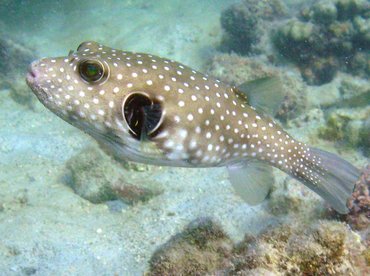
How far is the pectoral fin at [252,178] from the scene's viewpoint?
440cm

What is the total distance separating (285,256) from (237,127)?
4.77ft

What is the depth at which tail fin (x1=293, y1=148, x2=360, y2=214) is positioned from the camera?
4383 mm

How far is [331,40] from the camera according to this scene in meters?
10.6

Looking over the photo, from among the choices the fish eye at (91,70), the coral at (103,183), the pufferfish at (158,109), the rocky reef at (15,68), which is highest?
the fish eye at (91,70)

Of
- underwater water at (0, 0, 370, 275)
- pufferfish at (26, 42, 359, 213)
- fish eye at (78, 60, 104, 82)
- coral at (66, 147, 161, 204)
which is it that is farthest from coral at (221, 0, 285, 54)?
fish eye at (78, 60, 104, 82)

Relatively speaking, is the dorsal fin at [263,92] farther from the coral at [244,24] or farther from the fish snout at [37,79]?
the coral at [244,24]

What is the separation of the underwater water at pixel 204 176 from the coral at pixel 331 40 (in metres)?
0.03

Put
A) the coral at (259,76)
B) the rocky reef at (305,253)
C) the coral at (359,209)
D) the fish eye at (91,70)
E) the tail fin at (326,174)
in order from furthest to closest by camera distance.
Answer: the coral at (259,76), the coral at (359,209), the tail fin at (326,174), the fish eye at (91,70), the rocky reef at (305,253)

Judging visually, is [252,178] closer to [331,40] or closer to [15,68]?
[331,40]

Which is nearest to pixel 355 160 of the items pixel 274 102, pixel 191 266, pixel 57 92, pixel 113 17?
pixel 274 102

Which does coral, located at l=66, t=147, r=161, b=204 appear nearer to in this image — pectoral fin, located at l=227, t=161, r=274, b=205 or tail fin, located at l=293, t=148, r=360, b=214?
pectoral fin, located at l=227, t=161, r=274, b=205

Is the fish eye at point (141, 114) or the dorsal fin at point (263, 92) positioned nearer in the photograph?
the fish eye at point (141, 114)

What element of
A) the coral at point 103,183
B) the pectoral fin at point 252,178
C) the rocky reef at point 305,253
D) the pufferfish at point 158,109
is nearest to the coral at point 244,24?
the coral at point 103,183

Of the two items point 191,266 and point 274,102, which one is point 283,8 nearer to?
point 274,102
